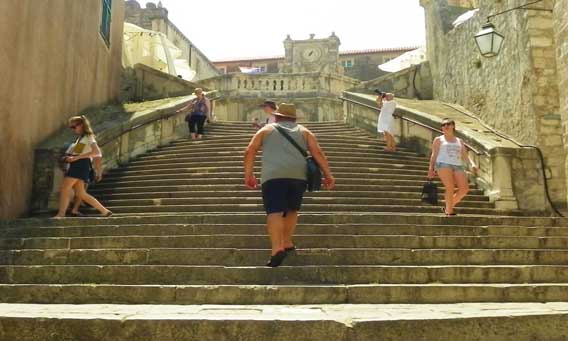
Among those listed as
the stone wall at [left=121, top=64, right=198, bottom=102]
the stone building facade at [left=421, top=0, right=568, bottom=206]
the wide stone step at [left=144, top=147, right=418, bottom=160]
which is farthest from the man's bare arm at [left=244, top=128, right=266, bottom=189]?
the stone wall at [left=121, top=64, right=198, bottom=102]

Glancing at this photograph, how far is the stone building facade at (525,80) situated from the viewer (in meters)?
8.81

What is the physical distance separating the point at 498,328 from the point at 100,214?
566cm

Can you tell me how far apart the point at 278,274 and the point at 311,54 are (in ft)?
110

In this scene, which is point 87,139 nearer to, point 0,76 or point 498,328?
point 0,76

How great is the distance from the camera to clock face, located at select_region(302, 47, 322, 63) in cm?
3653

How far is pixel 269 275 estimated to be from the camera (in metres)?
4.55

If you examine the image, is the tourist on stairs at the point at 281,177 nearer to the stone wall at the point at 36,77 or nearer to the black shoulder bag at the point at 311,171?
the black shoulder bag at the point at 311,171

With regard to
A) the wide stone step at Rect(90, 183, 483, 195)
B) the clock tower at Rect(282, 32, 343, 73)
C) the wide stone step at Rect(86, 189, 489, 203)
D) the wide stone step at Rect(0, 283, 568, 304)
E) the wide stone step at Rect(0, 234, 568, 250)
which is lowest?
the wide stone step at Rect(0, 283, 568, 304)

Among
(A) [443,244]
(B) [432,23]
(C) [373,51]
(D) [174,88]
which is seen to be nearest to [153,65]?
(D) [174,88]

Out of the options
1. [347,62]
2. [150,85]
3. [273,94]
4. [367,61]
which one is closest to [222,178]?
[150,85]

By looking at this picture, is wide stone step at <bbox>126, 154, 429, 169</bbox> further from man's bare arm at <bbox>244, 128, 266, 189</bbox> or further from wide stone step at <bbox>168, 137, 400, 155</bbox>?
man's bare arm at <bbox>244, 128, 266, 189</bbox>

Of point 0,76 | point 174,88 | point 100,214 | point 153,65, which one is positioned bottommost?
point 100,214

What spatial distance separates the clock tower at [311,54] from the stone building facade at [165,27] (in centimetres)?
627

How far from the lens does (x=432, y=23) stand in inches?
652
